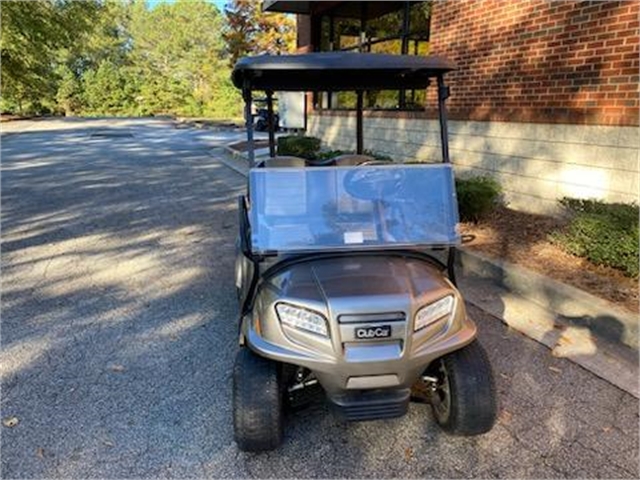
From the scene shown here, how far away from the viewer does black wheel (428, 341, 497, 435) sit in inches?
91.3

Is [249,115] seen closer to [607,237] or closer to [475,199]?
[607,237]

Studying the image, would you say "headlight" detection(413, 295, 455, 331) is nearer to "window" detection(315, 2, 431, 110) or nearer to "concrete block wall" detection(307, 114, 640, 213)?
"concrete block wall" detection(307, 114, 640, 213)

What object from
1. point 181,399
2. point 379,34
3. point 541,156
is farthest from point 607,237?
point 379,34

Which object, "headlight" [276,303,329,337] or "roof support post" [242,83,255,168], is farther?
"roof support post" [242,83,255,168]

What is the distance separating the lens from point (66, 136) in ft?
65.6

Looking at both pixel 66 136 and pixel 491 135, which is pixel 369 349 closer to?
pixel 491 135

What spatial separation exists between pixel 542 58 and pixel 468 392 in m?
4.97

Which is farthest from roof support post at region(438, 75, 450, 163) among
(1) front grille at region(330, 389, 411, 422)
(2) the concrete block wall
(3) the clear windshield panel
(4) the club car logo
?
(2) the concrete block wall

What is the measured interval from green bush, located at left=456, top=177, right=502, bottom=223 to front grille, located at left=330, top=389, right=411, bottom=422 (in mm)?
3609

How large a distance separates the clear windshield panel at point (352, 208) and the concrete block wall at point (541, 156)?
10.7 feet

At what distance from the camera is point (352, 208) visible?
8.82 feet

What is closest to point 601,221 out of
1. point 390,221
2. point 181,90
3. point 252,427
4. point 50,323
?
point 390,221

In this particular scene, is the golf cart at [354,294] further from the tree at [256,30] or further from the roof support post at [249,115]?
the tree at [256,30]

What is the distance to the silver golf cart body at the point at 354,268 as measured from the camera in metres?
2.13
